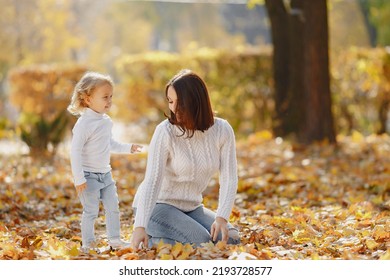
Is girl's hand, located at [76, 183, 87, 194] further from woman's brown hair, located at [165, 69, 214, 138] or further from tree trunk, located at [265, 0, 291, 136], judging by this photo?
tree trunk, located at [265, 0, 291, 136]

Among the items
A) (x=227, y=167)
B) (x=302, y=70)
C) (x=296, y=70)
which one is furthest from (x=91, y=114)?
(x=296, y=70)

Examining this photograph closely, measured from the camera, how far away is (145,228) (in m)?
4.74

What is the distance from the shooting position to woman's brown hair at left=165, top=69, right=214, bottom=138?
475 cm

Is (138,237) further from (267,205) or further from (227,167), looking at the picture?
(267,205)

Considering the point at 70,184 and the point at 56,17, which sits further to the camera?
the point at 56,17

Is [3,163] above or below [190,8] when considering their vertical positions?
below

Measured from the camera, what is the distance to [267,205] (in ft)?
23.3

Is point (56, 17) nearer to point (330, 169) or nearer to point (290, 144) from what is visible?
point (290, 144)

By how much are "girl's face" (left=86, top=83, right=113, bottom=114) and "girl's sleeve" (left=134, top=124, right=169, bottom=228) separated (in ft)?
1.79

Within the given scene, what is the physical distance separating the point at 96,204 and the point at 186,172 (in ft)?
2.11

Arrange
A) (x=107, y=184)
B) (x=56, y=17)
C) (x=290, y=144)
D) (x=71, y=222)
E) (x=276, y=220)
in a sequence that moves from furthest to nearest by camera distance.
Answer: (x=56, y=17) → (x=290, y=144) → (x=71, y=222) → (x=276, y=220) → (x=107, y=184)

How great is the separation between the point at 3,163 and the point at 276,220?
493cm

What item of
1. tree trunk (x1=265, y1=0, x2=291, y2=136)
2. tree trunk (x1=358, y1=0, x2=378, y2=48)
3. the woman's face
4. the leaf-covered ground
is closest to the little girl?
the leaf-covered ground
